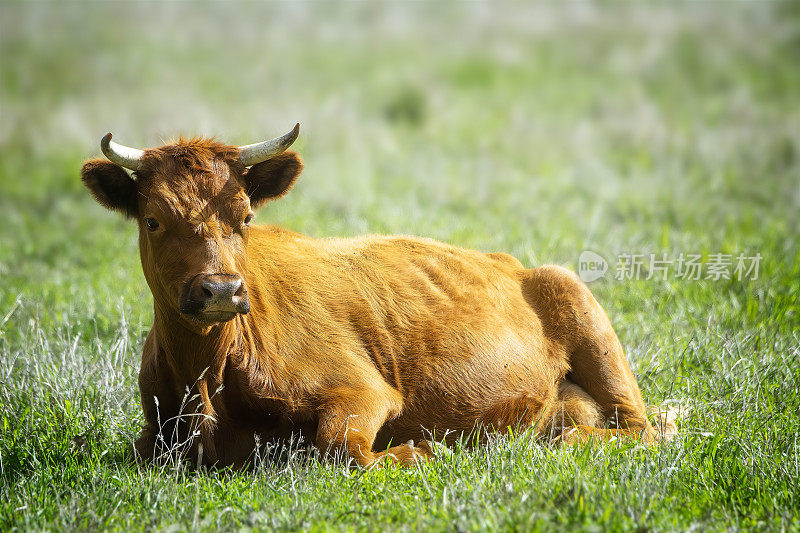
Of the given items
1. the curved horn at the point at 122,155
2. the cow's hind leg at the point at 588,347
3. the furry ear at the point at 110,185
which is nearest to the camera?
the curved horn at the point at 122,155

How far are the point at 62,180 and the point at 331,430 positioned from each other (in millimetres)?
9975

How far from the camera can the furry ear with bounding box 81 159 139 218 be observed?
15.7 feet

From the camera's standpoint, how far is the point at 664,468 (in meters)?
4.36

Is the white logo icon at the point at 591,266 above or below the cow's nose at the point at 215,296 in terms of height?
below

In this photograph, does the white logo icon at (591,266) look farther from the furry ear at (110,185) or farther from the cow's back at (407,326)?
the furry ear at (110,185)

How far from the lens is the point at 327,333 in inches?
201

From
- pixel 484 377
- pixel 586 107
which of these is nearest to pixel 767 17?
pixel 586 107

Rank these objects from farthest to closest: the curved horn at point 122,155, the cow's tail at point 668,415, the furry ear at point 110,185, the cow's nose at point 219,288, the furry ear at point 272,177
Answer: the cow's tail at point 668,415, the furry ear at point 272,177, the furry ear at point 110,185, the curved horn at point 122,155, the cow's nose at point 219,288

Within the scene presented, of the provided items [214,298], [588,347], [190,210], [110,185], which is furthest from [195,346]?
Result: [588,347]

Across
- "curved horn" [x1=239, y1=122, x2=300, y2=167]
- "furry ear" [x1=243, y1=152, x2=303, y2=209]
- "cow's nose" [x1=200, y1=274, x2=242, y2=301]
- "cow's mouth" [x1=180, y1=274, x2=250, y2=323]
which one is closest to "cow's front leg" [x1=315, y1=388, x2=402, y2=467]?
"cow's mouth" [x1=180, y1=274, x2=250, y2=323]

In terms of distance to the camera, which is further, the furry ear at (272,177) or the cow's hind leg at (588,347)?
the cow's hind leg at (588,347)

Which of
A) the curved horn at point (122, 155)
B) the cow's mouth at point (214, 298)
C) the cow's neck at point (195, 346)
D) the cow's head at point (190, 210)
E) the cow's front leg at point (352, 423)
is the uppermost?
the curved horn at point (122, 155)

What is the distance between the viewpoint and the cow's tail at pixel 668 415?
521 centimetres
